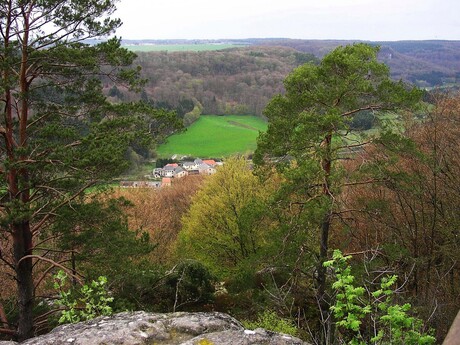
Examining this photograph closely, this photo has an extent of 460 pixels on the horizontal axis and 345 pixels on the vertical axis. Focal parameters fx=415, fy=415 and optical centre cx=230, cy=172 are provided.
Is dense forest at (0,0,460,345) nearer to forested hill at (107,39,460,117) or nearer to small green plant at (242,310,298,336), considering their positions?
small green plant at (242,310,298,336)

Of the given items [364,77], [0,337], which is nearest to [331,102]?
[364,77]

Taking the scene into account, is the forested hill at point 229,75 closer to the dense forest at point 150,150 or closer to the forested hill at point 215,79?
the forested hill at point 215,79

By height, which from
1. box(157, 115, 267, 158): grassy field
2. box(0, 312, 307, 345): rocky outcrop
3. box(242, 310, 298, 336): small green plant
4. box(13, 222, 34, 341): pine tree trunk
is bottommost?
box(157, 115, 267, 158): grassy field

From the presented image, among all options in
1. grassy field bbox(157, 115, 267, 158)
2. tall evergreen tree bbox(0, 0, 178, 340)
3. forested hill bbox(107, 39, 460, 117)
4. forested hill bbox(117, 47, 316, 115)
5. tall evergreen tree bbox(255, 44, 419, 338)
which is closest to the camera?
tall evergreen tree bbox(0, 0, 178, 340)

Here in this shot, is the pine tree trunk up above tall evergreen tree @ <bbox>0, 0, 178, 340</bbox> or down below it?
below

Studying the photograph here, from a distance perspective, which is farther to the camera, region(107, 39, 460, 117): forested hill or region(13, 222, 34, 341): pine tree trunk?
region(107, 39, 460, 117): forested hill

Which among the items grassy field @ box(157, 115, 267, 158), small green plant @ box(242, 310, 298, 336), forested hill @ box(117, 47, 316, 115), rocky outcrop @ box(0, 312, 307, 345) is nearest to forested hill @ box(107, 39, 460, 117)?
forested hill @ box(117, 47, 316, 115)
